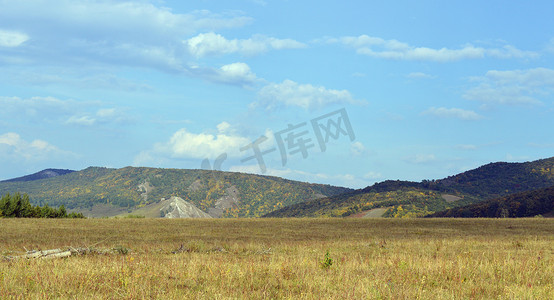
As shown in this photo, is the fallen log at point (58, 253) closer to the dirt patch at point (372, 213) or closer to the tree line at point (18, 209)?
the tree line at point (18, 209)

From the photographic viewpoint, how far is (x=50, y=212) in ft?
311

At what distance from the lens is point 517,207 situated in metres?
117

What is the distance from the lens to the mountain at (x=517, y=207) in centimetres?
11225

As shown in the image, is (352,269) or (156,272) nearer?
(156,272)

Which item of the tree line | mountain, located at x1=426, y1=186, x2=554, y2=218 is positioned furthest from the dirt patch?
the tree line

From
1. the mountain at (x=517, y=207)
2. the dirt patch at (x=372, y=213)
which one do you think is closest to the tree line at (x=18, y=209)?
the dirt patch at (x=372, y=213)

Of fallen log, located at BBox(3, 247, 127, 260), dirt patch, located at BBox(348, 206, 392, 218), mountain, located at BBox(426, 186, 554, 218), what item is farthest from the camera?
dirt patch, located at BBox(348, 206, 392, 218)

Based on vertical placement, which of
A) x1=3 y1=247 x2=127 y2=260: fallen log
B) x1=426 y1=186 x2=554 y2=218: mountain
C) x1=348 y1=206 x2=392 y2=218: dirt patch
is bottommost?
x1=348 y1=206 x2=392 y2=218: dirt patch

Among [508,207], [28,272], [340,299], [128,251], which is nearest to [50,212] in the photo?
[128,251]

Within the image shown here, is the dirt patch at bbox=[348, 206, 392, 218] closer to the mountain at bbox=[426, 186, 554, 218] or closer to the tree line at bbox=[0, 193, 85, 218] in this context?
the mountain at bbox=[426, 186, 554, 218]

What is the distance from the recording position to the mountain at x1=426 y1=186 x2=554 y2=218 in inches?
4419

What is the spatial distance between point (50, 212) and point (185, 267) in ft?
309

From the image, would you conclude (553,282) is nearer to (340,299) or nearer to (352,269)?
(352,269)

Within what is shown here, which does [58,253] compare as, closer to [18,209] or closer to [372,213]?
[18,209]
